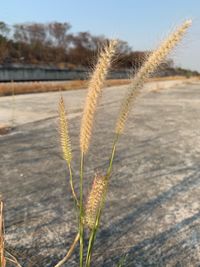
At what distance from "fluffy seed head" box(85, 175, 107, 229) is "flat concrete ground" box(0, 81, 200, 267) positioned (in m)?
0.61

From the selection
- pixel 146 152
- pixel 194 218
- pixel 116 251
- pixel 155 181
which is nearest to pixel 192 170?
pixel 155 181

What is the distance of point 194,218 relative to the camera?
2.10 meters

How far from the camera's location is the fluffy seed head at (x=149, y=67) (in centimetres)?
102

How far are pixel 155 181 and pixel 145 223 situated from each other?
699 millimetres

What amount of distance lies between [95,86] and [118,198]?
4.70ft

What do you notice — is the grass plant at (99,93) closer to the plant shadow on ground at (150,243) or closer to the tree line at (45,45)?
the plant shadow on ground at (150,243)

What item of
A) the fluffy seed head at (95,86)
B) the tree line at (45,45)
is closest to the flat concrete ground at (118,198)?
the fluffy seed head at (95,86)

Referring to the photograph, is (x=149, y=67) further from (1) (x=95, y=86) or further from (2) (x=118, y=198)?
(2) (x=118, y=198)

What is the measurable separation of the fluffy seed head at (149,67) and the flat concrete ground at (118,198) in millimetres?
813

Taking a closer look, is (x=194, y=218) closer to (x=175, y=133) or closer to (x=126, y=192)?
(x=126, y=192)

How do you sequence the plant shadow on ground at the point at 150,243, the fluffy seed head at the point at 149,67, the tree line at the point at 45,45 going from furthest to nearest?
the tree line at the point at 45,45 → the plant shadow on ground at the point at 150,243 → the fluffy seed head at the point at 149,67

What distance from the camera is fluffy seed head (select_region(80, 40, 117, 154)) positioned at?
103 centimetres

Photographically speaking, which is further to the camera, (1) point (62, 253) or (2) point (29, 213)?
(2) point (29, 213)

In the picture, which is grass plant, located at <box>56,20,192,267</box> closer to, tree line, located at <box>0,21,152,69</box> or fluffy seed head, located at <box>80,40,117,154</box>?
fluffy seed head, located at <box>80,40,117,154</box>
